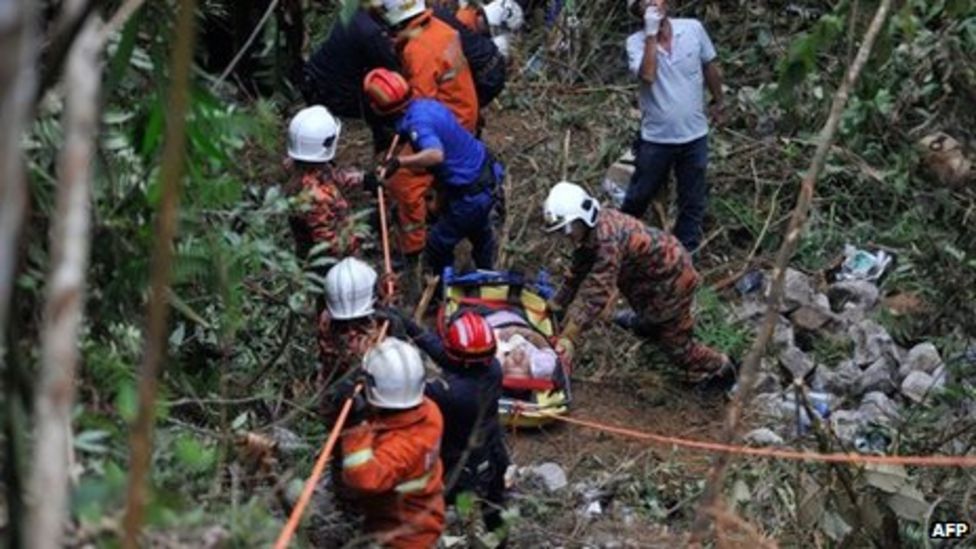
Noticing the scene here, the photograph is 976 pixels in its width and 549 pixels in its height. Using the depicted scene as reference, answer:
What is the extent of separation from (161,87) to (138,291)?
1.82 feet

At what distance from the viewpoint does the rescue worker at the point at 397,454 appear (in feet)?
18.7

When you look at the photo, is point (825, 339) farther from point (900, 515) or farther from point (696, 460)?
point (900, 515)

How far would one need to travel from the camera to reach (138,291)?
4.54 metres

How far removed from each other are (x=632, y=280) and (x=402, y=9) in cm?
183

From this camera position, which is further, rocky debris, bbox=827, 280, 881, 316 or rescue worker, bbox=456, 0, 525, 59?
rescue worker, bbox=456, 0, 525, 59

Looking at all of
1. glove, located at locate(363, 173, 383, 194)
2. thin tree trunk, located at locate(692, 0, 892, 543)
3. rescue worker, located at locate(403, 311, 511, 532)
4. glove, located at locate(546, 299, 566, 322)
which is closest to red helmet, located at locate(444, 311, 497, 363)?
rescue worker, located at locate(403, 311, 511, 532)

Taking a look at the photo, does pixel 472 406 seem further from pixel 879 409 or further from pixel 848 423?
pixel 879 409

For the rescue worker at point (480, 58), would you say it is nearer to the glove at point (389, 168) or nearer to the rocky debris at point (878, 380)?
the glove at point (389, 168)

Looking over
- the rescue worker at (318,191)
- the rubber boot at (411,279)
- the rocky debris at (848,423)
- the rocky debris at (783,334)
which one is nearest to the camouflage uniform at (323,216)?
the rescue worker at (318,191)

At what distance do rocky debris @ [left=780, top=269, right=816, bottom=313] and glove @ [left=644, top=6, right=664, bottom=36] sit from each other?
4.76 feet

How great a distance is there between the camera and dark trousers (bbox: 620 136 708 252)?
9.05m

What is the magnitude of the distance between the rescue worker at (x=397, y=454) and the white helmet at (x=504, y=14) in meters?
4.77

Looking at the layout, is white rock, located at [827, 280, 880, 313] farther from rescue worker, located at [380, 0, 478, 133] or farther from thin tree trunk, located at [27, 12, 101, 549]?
thin tree trunk, located at [27, 12, 101, 549]

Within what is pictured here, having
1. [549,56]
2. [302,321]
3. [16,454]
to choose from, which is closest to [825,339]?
[302,321]
